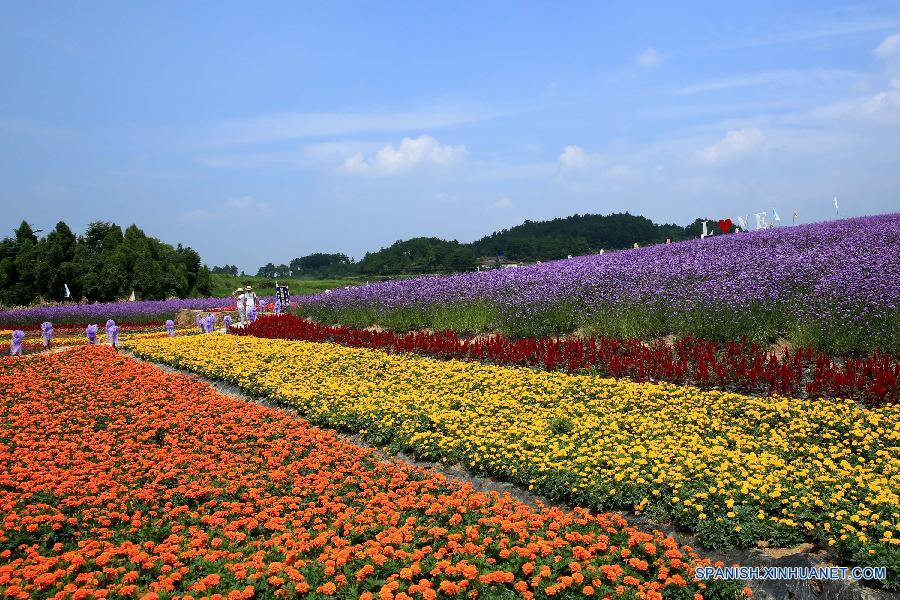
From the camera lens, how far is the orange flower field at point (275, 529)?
4.65 m

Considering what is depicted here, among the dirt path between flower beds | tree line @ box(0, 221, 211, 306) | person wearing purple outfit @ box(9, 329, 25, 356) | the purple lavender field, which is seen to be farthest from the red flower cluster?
tree line @ box(0, 221, 211, 306)

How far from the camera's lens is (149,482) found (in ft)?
24.2

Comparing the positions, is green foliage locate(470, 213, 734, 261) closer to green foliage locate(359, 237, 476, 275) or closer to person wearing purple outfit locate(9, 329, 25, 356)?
green foliage locate(359, 237, 476, 275)

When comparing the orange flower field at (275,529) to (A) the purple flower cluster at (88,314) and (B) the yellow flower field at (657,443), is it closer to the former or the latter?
(B) the yellow flower field at (657,443)

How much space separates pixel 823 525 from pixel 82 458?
25.8 feet

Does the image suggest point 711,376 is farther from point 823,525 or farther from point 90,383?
point 90,383

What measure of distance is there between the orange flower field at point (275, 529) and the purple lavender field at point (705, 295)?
666 centimetres

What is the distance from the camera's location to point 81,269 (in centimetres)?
4603

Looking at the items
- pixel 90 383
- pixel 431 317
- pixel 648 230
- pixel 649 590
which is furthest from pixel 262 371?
pixel 648 230

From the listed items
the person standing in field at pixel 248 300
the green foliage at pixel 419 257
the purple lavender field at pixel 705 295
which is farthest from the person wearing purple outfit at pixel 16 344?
the green foliage at pixel 419 257

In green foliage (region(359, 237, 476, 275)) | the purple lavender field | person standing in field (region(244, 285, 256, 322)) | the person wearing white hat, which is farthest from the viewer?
green foliage (region(359, 237, 476, 275))

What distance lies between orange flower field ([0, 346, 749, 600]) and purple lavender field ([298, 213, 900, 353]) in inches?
262

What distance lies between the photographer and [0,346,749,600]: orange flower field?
465cm

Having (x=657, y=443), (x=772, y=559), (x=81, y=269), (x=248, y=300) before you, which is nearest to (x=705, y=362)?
(x=657, y=443)
